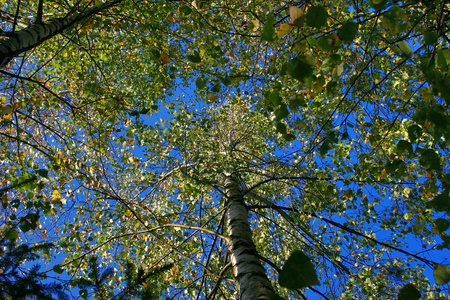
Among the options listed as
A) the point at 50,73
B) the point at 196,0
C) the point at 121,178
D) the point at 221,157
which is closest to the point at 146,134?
the point at 121,178

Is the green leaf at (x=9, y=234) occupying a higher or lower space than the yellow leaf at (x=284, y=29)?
lower

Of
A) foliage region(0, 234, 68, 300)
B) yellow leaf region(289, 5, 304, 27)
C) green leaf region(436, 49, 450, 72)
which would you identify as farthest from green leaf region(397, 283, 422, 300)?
foliage region(0, 234, 68, 300)

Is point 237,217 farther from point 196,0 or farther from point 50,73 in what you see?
point 50,73

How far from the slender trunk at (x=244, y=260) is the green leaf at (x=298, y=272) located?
Answer: 93 centimetres

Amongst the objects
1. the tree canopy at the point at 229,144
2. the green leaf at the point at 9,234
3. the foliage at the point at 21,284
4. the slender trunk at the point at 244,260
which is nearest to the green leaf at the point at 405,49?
the tree canopy at the point at 229,144

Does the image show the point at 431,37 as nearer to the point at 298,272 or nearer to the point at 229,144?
the point at 298,272

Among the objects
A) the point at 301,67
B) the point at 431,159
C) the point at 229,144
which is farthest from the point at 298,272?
the point at 229,144

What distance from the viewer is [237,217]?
10.1 feet

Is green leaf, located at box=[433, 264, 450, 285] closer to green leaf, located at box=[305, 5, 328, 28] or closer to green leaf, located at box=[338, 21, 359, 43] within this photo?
green leaf, located at box=[338, 21, 359, 43]

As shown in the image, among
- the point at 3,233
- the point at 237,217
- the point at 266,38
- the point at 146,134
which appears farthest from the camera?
the point at 146,134

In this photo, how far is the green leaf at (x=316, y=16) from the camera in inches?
53.4

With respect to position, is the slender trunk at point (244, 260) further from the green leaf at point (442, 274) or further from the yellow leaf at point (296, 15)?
the yellow leaf at point (296, 15)

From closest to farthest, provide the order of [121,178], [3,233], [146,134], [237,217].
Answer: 1. [3,233]
2. [237,217]
3. [146,134]
4. [121,178]

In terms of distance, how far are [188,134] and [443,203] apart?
446 cm
